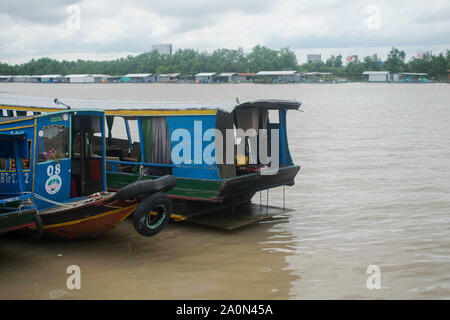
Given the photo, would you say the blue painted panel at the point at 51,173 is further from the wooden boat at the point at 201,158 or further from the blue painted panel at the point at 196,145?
the blue painted panel at the point at 196,145

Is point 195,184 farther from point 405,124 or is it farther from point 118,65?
point 118,65

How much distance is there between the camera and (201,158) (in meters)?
8.62

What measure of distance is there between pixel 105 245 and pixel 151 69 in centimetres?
12468

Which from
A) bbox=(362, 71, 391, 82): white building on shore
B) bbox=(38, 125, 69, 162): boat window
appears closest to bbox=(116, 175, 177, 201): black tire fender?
bbox=(38, 125, 69, 162): boat window

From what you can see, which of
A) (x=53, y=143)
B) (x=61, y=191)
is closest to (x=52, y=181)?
(x=61, y=191)

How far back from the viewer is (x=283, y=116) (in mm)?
9852

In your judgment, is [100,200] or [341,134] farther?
[341,134]

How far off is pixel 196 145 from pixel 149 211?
5.82ft

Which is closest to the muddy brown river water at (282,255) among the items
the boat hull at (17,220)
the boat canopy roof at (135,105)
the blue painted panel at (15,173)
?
the boat hull at (17,220)

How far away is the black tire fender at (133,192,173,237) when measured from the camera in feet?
23.7

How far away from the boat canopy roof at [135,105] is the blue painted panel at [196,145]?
7.8 inches

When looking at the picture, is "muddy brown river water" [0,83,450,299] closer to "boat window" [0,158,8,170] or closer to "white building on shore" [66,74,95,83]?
"boat window" [0,158,8,170]

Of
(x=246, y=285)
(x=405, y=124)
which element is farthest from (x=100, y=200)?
(x=405, y=124)

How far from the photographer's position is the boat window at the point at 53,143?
7488 millimetres
